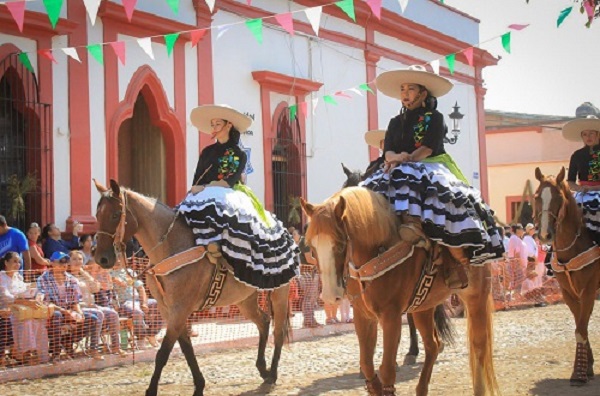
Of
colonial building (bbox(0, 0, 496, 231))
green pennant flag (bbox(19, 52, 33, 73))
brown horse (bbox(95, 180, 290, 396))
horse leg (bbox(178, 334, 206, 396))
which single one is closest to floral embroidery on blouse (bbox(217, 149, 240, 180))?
brown horse (bbox(95, 180, 290, 396))

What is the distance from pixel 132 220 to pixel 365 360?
299cm

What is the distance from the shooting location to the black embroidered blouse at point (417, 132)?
7309 mm

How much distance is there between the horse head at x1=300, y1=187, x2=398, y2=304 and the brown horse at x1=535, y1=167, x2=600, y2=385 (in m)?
3.21

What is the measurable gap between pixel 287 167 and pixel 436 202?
13119 mm

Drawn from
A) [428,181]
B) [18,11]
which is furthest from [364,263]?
[18,11]

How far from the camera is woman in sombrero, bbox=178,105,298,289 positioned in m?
8.86

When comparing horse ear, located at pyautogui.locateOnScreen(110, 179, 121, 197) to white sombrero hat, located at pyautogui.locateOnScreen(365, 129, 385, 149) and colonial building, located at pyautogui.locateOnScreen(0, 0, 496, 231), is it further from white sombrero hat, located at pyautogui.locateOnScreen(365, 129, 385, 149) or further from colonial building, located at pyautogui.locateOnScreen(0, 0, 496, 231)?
white sombrero hat, located at pyautogui.locateOnScreen(365, 129, 385, 149)

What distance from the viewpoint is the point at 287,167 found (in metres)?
20.0

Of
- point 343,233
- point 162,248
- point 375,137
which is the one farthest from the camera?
point 375,137

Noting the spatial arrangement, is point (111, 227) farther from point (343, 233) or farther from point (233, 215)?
point (343, 233)

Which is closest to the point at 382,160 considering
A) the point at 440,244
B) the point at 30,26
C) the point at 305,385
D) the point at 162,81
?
the point at 440,244

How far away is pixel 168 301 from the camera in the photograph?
8.55 meters

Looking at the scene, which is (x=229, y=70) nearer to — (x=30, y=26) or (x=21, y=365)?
(x=30, y=26)

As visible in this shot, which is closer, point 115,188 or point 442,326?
point 115,188
